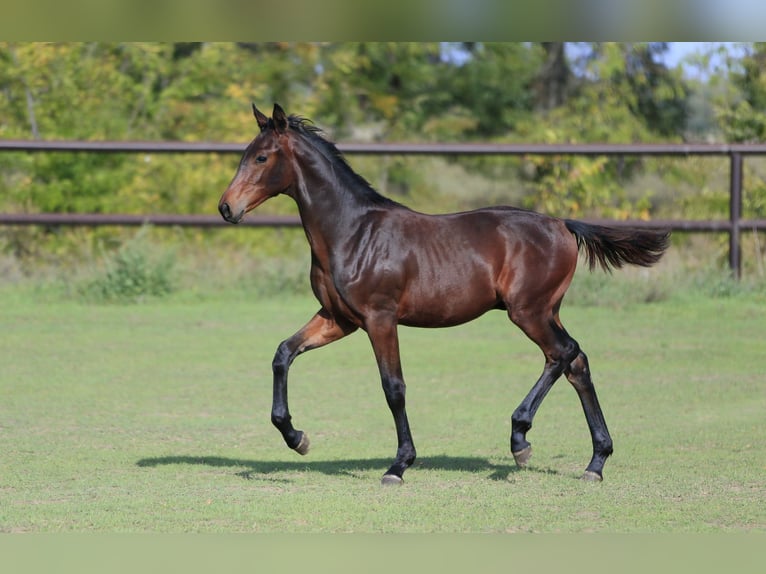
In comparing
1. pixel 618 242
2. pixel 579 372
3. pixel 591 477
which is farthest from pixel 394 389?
pixel 618 242

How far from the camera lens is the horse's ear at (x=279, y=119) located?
7.03m

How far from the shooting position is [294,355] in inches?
285

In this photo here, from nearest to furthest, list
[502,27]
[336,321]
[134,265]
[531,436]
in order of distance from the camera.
A: [336,321]
[502,27]
[531,436]
[134,265]

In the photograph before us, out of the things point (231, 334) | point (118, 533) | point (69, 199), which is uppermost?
point (69, 199)

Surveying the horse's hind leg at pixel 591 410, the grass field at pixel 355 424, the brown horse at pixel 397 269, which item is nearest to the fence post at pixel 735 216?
the grass field at pixel 355 424

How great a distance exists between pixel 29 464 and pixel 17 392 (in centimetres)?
280

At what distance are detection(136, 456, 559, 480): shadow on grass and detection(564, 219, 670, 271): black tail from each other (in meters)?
1.39

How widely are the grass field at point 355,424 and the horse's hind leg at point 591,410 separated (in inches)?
6.2

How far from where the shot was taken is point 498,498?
6602 mm

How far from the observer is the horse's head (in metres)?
7.00

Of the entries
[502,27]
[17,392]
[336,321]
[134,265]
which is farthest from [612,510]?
[134,265]

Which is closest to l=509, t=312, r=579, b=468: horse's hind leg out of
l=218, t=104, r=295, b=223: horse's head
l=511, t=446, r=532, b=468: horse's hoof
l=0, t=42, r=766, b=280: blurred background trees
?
l=511, t=446, r=532, b=468: horse's hoof

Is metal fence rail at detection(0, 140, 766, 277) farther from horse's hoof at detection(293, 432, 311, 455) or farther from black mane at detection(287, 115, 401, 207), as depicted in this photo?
horse's hoof at detection(293, 432, 311, 455)

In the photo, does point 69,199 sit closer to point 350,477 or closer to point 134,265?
point 134,265
